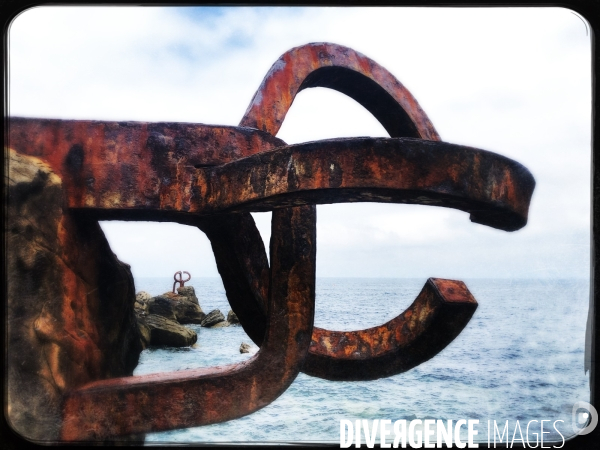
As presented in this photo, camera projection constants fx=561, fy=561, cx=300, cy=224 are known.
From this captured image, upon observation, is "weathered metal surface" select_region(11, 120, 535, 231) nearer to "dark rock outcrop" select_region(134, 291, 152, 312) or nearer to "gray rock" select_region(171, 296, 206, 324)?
"dark rock outcrop" select_region(134, 291, 152, 312)

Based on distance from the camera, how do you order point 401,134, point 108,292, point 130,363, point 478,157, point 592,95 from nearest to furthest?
point 478,157 → point 592,95 → point 108,292 → point 130,363 → point 401,134

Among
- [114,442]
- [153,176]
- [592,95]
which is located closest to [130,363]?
[114,442]

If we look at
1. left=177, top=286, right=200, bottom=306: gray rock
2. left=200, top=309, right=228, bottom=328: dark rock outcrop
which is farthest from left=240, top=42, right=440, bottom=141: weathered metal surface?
left=200, top=309, right=228, bottom=328: dark rock outcrop

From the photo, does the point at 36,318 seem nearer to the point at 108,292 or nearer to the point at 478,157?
the point at 108,292

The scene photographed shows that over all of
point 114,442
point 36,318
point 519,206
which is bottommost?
point 114,442

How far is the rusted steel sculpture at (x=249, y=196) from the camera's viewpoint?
1.75 m

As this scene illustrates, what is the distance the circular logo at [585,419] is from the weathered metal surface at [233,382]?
106cm

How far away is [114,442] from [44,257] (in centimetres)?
72

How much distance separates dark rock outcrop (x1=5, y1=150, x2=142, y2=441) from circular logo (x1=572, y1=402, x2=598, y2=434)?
187cm

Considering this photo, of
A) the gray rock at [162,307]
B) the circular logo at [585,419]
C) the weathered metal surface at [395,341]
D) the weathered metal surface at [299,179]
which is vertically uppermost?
the weathered metal surface at [299,179]

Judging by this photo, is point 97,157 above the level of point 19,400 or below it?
above

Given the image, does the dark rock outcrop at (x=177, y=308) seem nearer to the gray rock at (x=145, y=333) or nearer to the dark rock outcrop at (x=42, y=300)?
the gray rock at (x=145, y=333)

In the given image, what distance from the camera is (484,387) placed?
795 inches

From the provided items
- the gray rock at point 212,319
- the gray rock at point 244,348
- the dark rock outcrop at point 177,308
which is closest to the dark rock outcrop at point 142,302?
the dark rock outcrop at point 177,308
